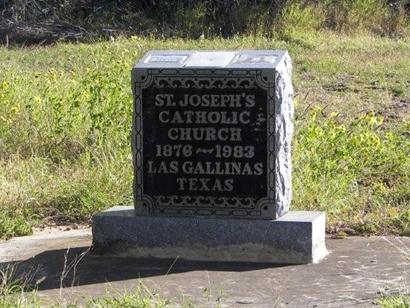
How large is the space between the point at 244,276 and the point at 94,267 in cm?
93

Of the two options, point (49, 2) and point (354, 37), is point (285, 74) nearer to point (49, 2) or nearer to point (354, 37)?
point (354, 37)

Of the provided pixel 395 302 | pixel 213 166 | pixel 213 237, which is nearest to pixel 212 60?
pixel 213 166

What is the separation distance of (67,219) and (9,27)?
36.6ft

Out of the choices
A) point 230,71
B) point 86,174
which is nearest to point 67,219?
point 86,174

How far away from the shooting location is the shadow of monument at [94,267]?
6699 millimetres

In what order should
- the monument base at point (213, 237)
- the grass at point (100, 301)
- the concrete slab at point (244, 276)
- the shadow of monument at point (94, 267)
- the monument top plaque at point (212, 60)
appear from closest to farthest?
the grass at point (100, 301) < the concrete slab at point (244, 276) < the shadow of monument at point (94, 267) < the monument base at point (213, 237) < the monument top plaque at point (212, 60)

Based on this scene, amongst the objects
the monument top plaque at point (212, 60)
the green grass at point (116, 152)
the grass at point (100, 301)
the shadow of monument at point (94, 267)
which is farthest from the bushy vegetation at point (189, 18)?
the grass at point (100, 301)

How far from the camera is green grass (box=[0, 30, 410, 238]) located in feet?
27.5

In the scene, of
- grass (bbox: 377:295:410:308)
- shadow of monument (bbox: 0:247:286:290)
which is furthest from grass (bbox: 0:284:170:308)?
grass (bbox: 377:295:410:308)

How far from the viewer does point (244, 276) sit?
6695 millimetres

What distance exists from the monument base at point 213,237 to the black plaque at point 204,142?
81 mm

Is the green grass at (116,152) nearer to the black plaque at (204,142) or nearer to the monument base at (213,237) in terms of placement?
the monument base at (213,237)

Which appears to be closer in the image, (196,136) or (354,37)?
(196,136)

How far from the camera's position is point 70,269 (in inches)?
272
